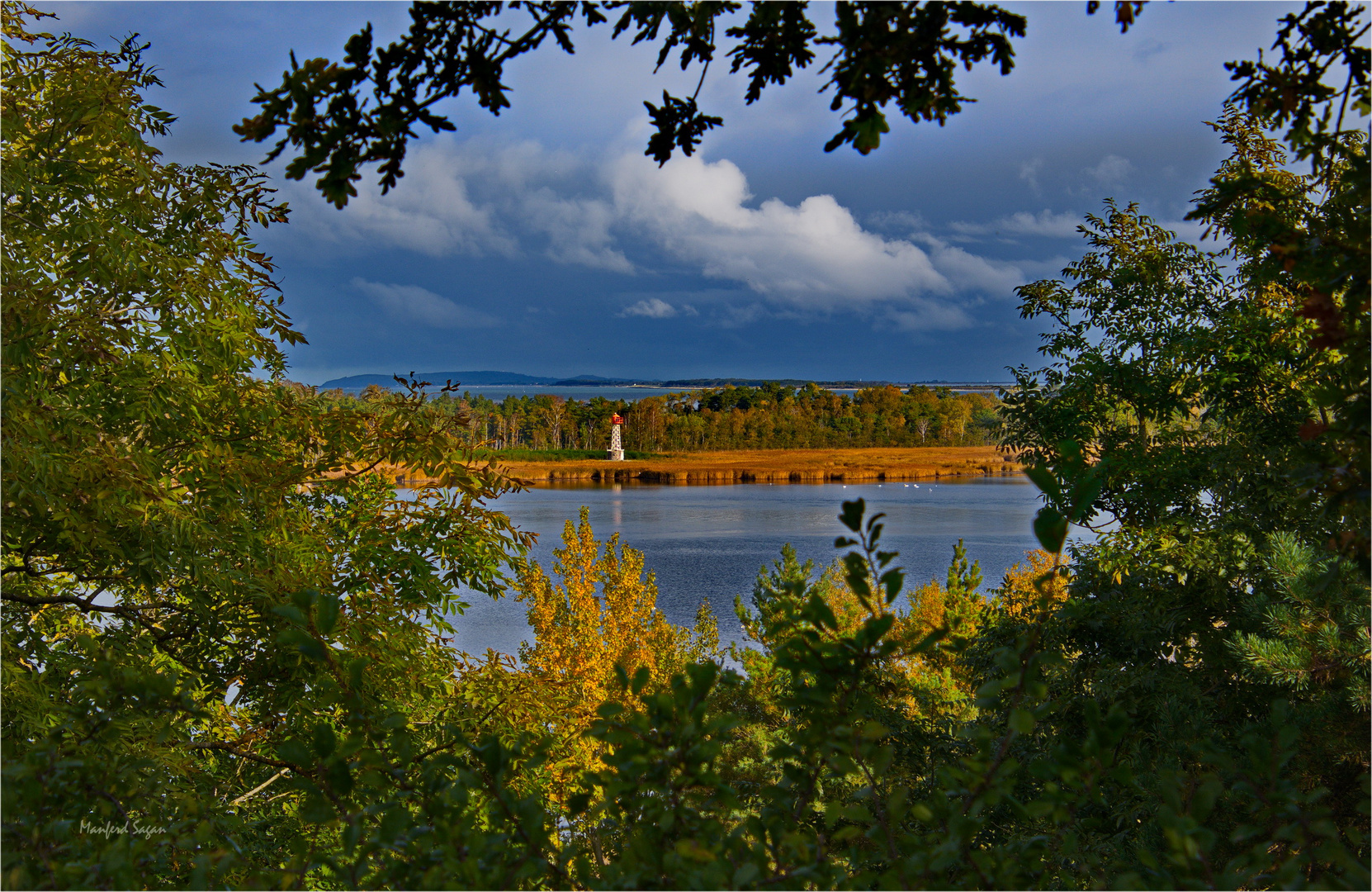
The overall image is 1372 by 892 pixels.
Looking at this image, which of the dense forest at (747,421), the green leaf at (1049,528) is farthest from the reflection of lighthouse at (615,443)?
Answer: the green leaf at (1049,528)

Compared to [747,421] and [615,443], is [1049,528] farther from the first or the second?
[747,421]

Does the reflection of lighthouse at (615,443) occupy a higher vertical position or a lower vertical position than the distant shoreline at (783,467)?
higher

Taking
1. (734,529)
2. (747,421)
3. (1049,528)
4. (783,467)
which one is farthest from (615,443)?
(1049,528)

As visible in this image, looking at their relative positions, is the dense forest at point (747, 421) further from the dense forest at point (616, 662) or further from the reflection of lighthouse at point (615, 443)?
the dense forest at point (616, 662)

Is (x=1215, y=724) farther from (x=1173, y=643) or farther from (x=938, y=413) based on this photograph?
(x=938, y=413)

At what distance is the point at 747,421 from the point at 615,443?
13073 mm

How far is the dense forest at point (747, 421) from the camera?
283ft

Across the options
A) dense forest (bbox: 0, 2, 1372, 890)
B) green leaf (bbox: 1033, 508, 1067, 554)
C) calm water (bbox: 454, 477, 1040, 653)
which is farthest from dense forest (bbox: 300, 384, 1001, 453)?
green leaf (bbox: 1033, 508, 1067, 554)

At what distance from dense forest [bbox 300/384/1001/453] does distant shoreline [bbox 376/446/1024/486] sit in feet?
10.8

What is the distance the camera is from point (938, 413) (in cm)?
8875

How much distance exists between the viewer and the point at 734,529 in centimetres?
3600

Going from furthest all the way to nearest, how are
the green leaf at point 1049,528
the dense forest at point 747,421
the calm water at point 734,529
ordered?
the dense forest at point 747,421, the calm water at point 734,529, the green leaf at point 1049,528

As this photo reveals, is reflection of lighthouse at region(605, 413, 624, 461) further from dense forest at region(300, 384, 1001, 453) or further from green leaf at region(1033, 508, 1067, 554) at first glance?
green leaf at region(1033, 508, 1067, 554)

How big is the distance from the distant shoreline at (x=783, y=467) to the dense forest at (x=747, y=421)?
329 cm
